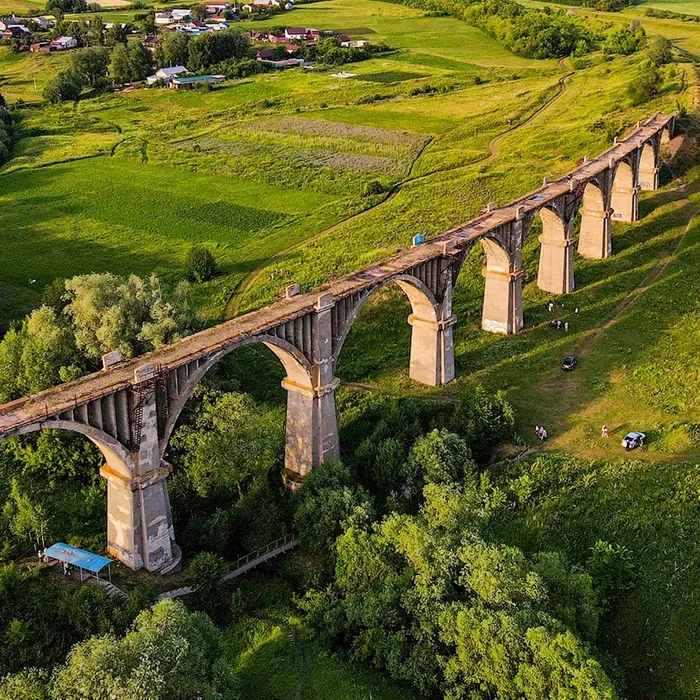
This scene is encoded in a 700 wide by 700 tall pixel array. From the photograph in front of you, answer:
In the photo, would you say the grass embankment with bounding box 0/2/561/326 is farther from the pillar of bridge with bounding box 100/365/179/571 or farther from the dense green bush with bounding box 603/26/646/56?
the pillar of bridge with bounding box 100/365/179/571

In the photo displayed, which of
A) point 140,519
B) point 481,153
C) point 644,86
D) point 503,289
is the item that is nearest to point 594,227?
point 503,289

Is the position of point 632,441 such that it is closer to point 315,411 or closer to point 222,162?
point 315,411

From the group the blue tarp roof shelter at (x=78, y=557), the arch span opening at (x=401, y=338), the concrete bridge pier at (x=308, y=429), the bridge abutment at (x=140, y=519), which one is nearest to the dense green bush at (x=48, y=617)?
the blue tarp roof shelter at (x=78, y=557)

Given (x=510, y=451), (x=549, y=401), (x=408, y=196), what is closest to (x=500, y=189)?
(x=408, y=196)

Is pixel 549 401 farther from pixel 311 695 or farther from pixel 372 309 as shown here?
pixel 311 695

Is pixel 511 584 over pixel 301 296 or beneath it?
beneath

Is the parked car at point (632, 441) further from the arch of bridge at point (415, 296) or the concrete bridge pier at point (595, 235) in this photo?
the concrete bridge pier at point (595, 235)
